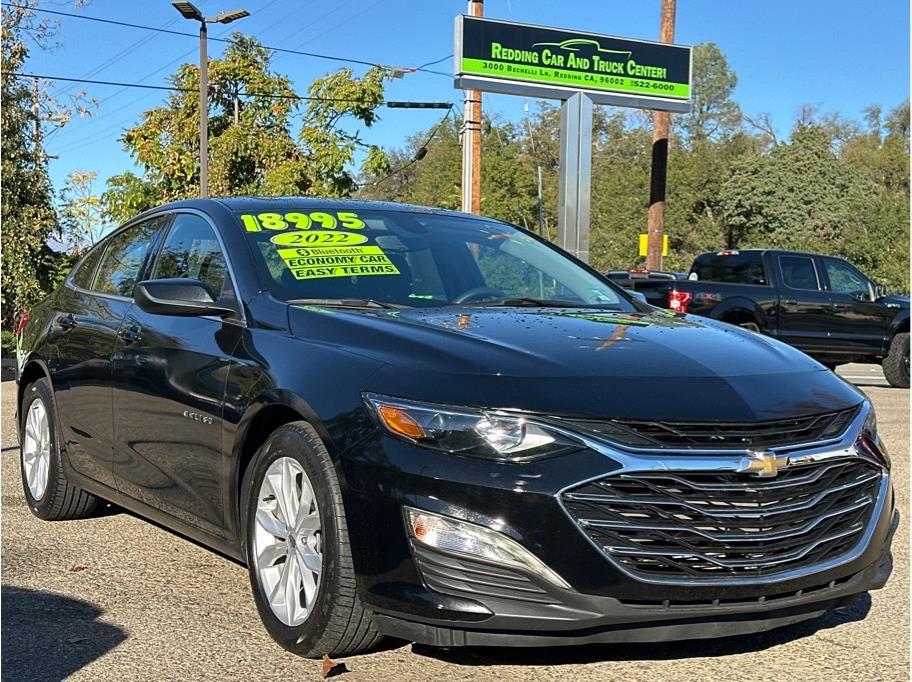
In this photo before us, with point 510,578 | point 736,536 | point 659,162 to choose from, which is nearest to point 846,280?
point 659,162

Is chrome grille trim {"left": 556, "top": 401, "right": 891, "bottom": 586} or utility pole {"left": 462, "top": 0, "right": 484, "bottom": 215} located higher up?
utility pole {"left": 462, "top": 0, "right": 484, "bottom": 215}

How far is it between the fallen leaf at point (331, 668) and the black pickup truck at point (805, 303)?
42.5 ft

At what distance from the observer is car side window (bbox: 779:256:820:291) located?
1638 cm

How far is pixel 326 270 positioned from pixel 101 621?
1562mm

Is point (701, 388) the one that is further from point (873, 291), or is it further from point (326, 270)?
point (873, 291)

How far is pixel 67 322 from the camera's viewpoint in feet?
18.8

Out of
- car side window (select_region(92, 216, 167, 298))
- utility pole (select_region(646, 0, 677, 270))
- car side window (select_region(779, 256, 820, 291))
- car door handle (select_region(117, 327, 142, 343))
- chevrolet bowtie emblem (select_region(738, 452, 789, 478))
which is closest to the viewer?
chevrolet bowtie emblem (select_region(738, 452, 789, 478))

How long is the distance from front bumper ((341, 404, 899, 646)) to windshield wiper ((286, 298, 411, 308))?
0.99 m

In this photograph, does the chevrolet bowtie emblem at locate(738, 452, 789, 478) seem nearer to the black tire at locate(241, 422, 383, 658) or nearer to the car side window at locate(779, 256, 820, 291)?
the black tire at locate(241, 422, 383, 658)

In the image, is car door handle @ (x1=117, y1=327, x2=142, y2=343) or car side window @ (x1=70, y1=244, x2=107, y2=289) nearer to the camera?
car door handle @ (x1=117, y1=327, x2=142, y2=343)

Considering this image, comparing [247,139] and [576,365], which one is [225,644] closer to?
[576,365]

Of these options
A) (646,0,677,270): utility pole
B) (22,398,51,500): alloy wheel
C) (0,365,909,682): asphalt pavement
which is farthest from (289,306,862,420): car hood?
(646,0,677,270): utility pole

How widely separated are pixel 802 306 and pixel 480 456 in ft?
46.0

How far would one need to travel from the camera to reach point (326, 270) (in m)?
4.44
